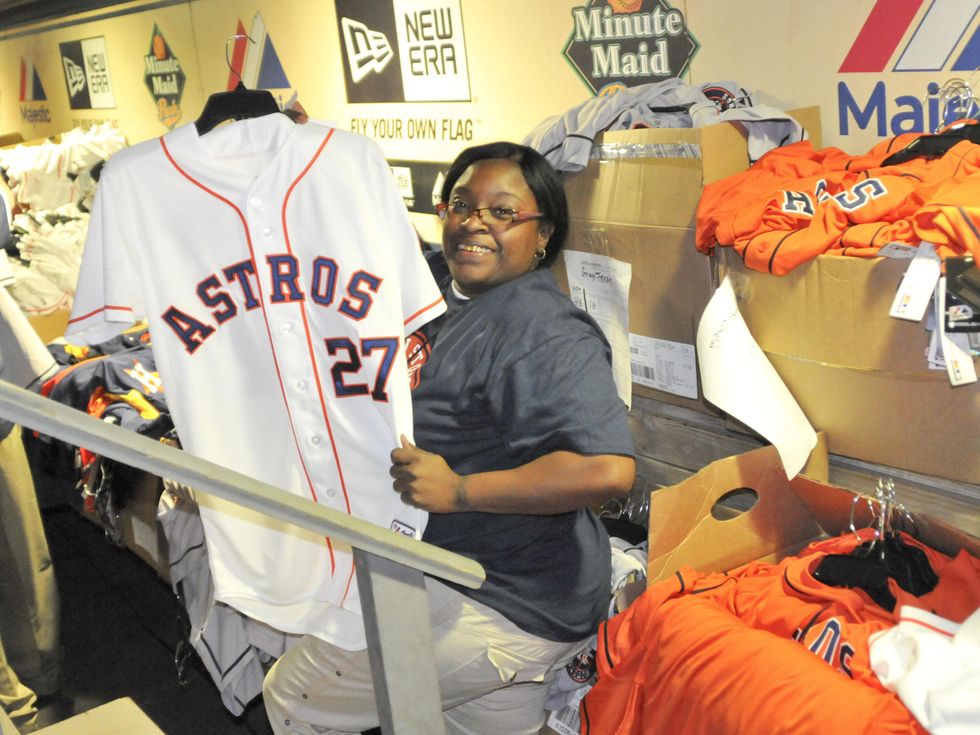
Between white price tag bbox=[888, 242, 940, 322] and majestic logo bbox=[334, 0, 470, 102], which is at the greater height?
majestic logo bbox=[334, 0, 470, 102]

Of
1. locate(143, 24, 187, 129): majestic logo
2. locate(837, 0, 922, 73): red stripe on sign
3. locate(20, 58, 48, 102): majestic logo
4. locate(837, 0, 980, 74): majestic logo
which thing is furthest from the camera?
locate(20, 58, 48, 102): majestic logo

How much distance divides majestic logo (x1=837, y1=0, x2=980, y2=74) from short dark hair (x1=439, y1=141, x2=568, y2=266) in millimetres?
909

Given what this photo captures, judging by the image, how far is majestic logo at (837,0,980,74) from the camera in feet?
7.01

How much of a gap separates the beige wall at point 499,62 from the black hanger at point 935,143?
33 cm

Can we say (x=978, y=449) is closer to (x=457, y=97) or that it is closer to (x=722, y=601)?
(x=722, y=601)

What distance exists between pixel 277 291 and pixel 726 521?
954mm

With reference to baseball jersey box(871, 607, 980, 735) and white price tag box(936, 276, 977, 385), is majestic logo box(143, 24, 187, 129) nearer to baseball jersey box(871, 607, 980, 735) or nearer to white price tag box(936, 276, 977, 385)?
white price tag box(936, 276, 977, 385)

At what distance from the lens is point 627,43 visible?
2951mm

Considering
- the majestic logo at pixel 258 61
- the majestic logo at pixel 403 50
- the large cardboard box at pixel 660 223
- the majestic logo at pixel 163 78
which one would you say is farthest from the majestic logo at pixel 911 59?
the majestic logo at pixel 163 78

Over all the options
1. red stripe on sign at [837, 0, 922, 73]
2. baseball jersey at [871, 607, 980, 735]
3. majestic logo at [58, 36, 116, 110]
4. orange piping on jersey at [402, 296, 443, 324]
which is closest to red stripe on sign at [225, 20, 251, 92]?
majestic logo at [58, 36, 116, 110]

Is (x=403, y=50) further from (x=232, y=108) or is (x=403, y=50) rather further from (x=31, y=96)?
(x=31, y=96)

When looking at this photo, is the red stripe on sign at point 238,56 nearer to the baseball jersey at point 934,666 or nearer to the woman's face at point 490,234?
the woman's face at point 490,234

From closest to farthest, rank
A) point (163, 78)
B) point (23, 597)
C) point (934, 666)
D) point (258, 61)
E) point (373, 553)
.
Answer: point (373, 553) → point (934, 666) → point (23, 597) → point (258, 61) → point (163, 78)

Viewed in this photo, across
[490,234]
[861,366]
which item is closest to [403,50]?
[490,234]
